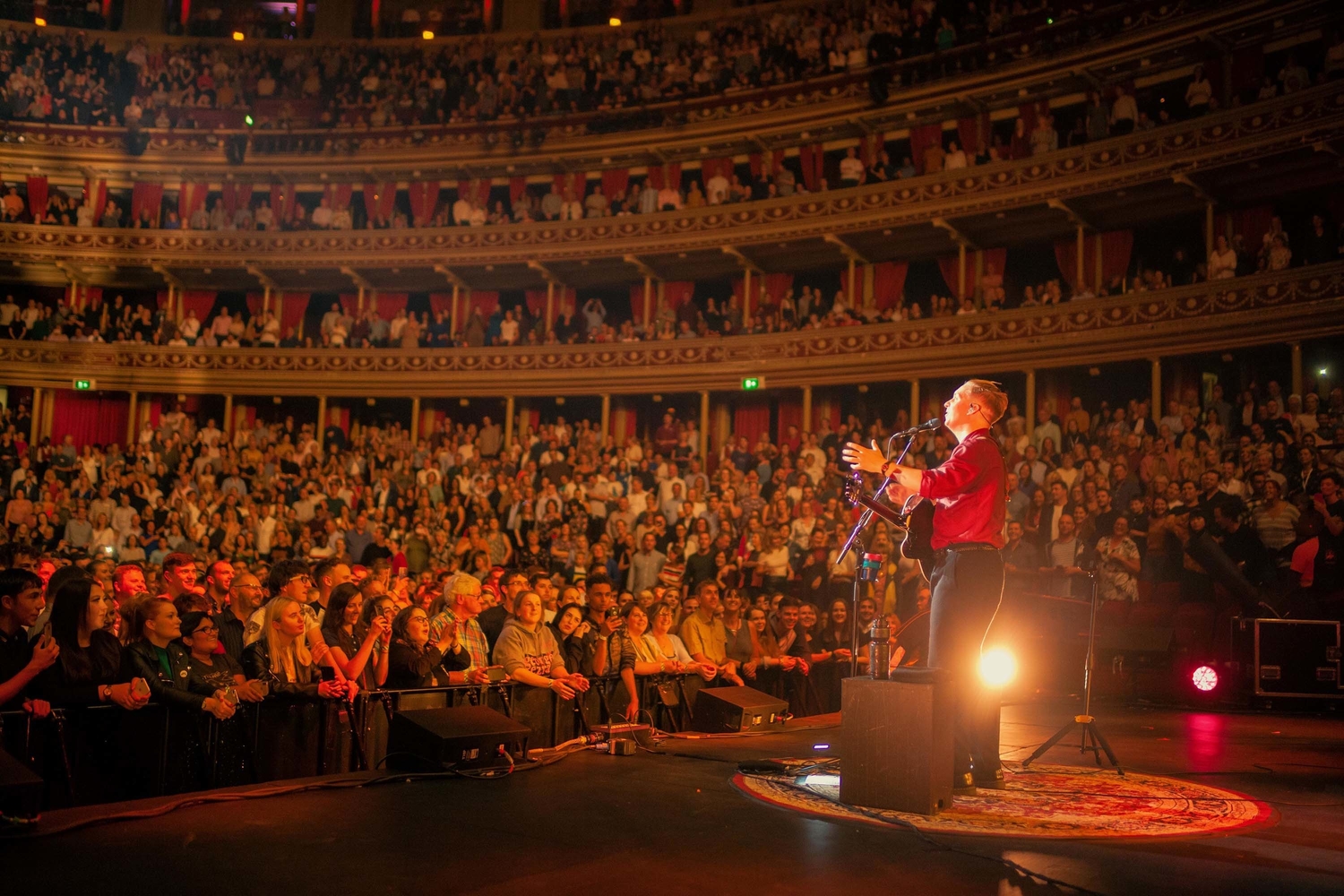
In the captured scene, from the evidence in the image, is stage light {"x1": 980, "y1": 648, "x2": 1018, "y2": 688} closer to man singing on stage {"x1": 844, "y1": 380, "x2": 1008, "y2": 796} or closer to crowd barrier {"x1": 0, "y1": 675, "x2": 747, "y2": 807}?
man singing on stage {"x1": 844, "y1": 380, "x2": 1008, "y2": 796}

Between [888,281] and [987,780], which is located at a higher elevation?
[888,281]

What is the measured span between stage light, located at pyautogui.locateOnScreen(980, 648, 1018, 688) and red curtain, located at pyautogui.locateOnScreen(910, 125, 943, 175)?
52.0 ft

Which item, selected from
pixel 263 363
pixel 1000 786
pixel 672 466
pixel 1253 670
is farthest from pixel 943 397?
pixel 1000 786

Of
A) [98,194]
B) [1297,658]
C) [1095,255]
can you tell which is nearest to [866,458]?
[1297,658]

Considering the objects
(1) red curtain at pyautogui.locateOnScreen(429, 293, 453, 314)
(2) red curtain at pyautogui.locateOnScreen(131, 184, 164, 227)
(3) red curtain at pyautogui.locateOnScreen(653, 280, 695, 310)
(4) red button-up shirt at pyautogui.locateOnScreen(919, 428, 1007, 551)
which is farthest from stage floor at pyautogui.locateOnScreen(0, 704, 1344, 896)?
(2) red curtain at pyautogui.locateOnScreen(131, 184, 164, 227)

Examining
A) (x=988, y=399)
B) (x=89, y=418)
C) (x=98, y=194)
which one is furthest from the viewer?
(x=98, y=194)

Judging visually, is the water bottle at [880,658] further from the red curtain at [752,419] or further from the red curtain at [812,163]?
the red curtain at [812,163]

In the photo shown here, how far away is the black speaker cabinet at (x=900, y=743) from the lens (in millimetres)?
4789

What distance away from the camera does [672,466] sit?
17688 millimetres

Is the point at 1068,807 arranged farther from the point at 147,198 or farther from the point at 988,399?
the point at 147,198

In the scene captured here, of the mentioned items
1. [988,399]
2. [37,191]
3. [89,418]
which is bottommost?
[988,399]

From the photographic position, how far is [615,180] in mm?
23844

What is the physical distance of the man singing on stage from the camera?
17.0 feet

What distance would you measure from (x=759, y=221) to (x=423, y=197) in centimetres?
837
